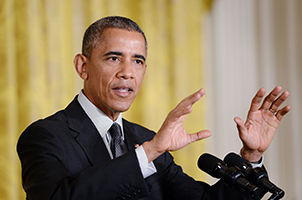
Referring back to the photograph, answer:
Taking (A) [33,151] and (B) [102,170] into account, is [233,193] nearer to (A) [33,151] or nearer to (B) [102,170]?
(B) [102,170]

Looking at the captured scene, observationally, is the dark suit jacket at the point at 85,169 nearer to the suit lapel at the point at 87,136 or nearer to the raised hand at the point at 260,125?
the suit lapel at the point at 87,136

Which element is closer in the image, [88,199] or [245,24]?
[88,199]

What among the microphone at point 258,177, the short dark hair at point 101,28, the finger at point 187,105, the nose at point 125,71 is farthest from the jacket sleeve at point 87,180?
the short dark hair at point 101,28

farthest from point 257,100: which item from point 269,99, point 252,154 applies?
point 252,154

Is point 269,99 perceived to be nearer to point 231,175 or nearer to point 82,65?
point 231,175

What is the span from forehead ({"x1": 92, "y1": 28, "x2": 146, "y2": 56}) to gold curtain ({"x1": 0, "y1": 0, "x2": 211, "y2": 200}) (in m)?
1.58

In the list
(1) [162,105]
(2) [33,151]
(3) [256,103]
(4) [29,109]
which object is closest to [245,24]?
(1) [162,105]

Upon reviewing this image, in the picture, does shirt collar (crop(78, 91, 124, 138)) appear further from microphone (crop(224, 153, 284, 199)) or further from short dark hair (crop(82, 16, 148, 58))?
microphone (crop(224, 153, 284, 199))

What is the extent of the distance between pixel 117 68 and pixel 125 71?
4 centimetres

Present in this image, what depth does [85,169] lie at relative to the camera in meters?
1.69

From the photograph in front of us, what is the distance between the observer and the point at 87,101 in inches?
84.4

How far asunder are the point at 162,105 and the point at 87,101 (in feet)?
6.01

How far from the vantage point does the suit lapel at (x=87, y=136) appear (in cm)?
196

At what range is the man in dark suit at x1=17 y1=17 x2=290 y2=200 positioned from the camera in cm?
161
